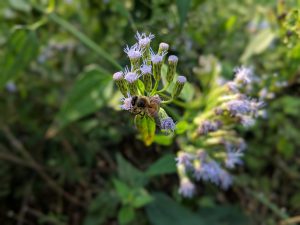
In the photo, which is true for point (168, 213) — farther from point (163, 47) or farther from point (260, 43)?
point (163, 47)

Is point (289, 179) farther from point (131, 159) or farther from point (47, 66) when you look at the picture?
point (47, 66)

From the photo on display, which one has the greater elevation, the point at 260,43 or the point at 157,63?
the point at 260,43

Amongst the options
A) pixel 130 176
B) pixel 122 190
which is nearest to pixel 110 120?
pixel 130 176

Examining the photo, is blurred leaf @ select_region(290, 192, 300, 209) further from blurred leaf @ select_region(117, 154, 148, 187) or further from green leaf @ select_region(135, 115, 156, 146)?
green leaf @ select_region(135, 115, 156, 146)

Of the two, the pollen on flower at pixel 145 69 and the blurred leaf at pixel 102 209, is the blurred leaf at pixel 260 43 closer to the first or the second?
the blurred leaf at pixel 102 209

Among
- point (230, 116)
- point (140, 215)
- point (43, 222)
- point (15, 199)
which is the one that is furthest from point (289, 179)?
point (15, 199)
